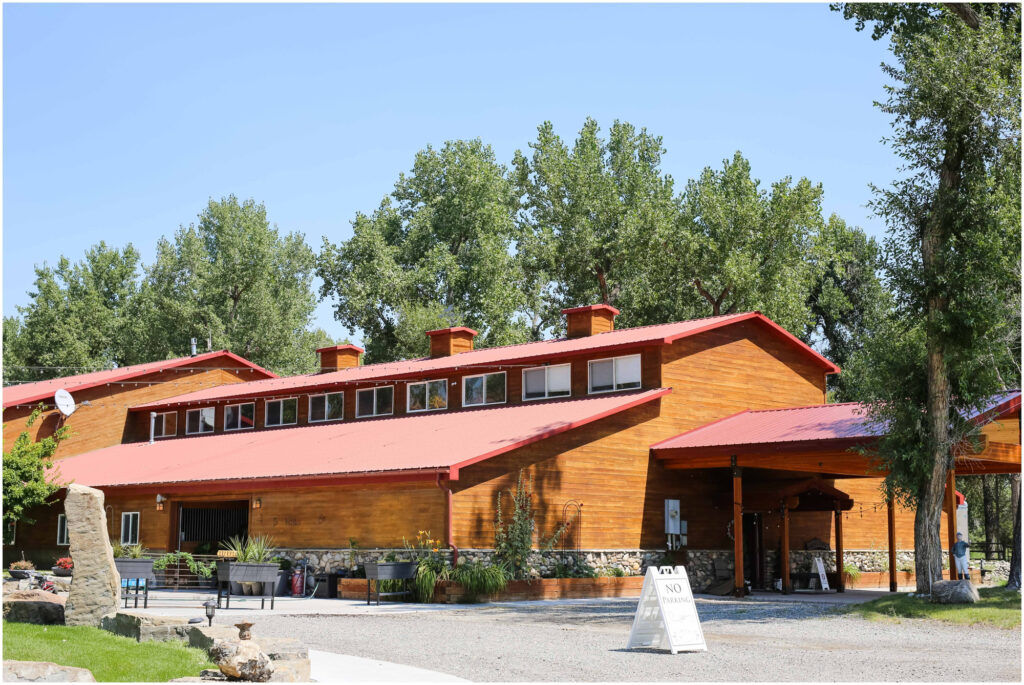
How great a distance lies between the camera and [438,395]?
105ft

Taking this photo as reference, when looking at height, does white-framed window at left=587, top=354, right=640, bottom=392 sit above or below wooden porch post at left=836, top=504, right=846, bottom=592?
above

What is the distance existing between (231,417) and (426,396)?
8.82 metres

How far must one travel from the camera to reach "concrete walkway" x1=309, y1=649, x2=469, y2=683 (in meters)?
10.5

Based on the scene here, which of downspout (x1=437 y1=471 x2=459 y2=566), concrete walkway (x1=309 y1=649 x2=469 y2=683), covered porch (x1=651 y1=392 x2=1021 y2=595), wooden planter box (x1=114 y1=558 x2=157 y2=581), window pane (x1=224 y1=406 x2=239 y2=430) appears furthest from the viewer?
window pane (x1=224 y1=406 x2=239 y2=430)

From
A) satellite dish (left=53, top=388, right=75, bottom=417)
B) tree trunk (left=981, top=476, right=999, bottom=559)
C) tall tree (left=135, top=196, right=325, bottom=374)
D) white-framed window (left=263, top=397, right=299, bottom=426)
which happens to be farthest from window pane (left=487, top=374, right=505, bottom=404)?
tall tree (left=135, top=196, right=325, bottom=374)

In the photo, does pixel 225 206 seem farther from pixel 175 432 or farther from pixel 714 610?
pixel 714 610

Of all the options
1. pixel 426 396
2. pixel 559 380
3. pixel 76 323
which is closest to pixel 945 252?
pixel 559 380

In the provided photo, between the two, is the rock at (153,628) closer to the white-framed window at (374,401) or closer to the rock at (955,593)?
→ the rock at (955,593)

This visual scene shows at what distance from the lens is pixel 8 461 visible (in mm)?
30250

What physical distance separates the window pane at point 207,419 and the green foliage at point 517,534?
17.1 meters

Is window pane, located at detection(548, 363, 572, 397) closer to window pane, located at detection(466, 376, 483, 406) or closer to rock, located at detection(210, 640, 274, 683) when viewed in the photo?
window pane, located at detection(466, 376, 483, 406)

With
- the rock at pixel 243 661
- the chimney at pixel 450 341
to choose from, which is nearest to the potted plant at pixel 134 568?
the rock at pixel 243 661

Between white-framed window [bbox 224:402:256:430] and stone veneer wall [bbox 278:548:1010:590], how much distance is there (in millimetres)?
11325

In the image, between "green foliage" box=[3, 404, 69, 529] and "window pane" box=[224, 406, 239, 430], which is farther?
"window pane" box=[224, 406, 239, 430]
